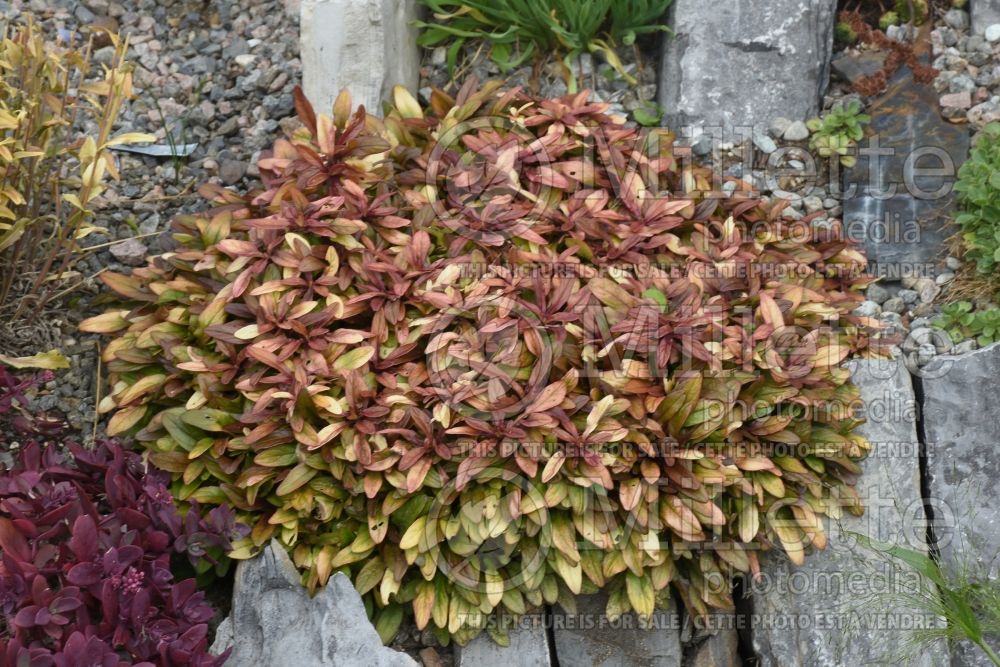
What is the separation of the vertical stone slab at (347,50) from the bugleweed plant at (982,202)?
2227mm

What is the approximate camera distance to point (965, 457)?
11.1ft

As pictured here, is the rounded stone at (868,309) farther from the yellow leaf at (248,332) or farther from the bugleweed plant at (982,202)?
the yellow leaf at (248,332)

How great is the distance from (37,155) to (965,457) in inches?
123

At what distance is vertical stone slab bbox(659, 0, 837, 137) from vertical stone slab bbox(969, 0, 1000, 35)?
24.3 inches

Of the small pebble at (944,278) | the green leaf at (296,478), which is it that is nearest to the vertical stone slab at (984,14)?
the small pebble at (944,278)

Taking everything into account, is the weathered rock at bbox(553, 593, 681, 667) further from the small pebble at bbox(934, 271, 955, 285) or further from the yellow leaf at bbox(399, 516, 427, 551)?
the small pebble at bbox(934, 271, 955, 285)

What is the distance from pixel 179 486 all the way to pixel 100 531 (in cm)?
36

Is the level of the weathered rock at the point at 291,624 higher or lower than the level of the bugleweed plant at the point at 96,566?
lower

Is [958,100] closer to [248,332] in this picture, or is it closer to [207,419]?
[248,332]

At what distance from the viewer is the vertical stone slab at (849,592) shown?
A: 124 inches

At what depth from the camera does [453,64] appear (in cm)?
436

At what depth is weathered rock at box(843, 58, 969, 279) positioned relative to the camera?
3932 millimetres

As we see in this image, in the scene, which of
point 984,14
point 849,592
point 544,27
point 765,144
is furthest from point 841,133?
point 849,592

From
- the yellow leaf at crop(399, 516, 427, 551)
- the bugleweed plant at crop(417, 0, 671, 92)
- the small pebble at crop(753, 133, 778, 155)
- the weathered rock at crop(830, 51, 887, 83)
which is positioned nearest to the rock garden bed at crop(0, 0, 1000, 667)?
the yellow leaf at crop(399, 516, 427, 551)
